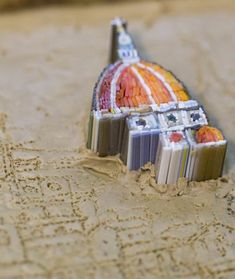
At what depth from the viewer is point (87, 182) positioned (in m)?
1.25

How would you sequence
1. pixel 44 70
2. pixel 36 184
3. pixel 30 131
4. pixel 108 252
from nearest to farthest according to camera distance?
1. pixel 108 252
2. pixel 36 184
3. pixel 30 131
4. pixel 44 70

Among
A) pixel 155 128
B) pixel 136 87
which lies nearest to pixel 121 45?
pixel 136 87

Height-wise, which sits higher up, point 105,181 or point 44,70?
point 44,70

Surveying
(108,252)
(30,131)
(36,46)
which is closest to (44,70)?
(36,46)

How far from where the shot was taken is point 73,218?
118 cm

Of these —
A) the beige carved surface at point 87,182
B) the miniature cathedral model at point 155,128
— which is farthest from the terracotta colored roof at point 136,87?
the beige carved surface at point 87,182

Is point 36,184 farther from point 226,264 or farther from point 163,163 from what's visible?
point 226,264

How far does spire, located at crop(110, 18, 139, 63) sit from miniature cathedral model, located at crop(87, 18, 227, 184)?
9 cm

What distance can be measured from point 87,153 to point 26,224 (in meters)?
0.24

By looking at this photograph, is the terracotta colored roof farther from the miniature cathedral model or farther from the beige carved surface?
the beige carved surface

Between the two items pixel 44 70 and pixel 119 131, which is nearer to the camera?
pixel 119 131

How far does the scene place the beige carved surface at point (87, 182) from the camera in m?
1.11

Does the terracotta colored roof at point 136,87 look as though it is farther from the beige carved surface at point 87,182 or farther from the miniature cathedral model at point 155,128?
the beige carved surface at point 87,182

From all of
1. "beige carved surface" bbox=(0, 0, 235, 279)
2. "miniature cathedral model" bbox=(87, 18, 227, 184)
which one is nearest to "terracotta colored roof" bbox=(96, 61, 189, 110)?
"miniature cathedral model" bbox=(87, 18, 227, 184)
